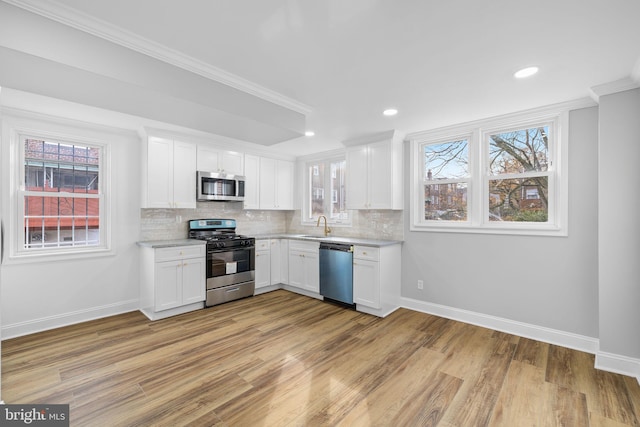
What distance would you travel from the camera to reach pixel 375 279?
12.5 feet

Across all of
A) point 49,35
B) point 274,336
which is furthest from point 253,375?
point 49,35

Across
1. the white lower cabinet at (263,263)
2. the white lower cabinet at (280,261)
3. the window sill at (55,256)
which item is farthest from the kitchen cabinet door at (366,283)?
the window sill at (55,256)

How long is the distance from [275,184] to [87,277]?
3.00 meters

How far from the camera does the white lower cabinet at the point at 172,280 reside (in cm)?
365

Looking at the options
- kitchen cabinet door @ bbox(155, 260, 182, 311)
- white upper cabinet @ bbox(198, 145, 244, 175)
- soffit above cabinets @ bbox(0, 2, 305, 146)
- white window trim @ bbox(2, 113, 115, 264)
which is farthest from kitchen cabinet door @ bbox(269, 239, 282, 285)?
soffit above cabinets @ bbox(0, 2, 305, 146)

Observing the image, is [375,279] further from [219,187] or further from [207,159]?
[207,159]

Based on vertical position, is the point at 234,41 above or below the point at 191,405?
above

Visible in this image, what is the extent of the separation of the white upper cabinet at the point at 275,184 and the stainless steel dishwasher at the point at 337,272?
1.41 meters

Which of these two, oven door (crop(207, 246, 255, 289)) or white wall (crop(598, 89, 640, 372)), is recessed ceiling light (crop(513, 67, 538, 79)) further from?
oven door (crop(207, 246, 255, 289))

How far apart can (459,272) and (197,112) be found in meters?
3.44

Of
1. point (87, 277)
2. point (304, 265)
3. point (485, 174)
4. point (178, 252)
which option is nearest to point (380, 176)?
point (485, 174)

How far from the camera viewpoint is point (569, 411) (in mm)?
2029

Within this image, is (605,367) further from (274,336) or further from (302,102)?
(302,102)

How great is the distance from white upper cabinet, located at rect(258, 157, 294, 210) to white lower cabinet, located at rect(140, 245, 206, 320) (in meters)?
1.55
